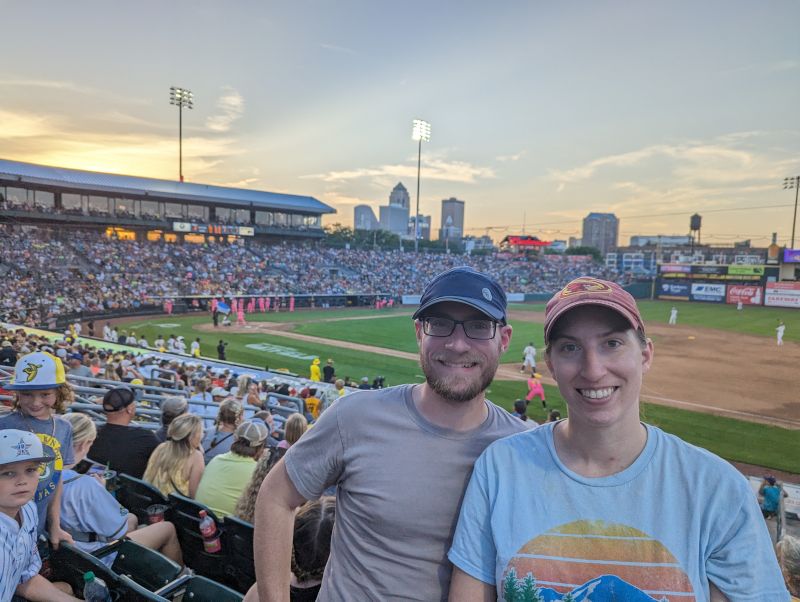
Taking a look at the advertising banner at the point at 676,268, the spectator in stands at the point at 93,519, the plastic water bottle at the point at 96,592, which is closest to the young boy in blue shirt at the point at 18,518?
the plastic water bottle at the point at 96,592

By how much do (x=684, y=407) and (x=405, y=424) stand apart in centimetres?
1893

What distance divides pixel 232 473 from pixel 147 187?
59.0 meters

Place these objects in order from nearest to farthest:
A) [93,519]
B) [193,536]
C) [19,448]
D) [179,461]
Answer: [19,448] < [93,519] < [193,536] < [179,461]

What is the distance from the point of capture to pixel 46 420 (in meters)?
4.54

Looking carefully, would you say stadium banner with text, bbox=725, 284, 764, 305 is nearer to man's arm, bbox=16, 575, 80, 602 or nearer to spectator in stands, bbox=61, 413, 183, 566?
spectator in stands, bbox=61, 413, 183, 566

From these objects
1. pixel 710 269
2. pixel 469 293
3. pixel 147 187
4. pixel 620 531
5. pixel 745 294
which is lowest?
pixel 745 294

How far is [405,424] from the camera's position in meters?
2.28

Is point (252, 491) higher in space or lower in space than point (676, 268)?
lower

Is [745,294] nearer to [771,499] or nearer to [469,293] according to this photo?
[771,499]

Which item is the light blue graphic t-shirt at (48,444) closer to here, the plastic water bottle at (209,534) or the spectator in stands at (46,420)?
the spectator in stands at (46,420)

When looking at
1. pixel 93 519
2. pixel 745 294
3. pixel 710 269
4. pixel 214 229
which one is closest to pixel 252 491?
pixel 93 519

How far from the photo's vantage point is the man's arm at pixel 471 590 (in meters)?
1.87

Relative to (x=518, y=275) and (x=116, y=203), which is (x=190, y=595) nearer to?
(x=116, y=203)

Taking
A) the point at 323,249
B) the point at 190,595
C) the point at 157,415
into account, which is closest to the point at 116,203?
the point at 323,249
